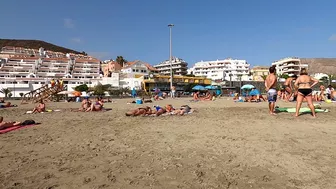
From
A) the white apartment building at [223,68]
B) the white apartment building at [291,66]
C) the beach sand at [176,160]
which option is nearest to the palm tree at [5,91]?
the beach sand at [176,160]

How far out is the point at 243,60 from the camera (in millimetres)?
105438

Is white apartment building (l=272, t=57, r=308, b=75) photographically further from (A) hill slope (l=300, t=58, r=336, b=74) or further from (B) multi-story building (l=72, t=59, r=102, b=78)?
(B) multi-story building (l=72, t=59, r=102, b=78)

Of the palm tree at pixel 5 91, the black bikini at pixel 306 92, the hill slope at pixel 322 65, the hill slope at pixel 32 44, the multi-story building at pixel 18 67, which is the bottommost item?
the palm tree at pixel 5 91

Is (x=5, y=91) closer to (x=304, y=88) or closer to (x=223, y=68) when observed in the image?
(x=304, y=88)

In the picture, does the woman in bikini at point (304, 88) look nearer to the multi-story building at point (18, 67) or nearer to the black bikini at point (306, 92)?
the black bikini at point (306, 92)

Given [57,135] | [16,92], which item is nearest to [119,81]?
[16,92]

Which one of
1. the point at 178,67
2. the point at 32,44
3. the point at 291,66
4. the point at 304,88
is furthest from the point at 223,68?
the point at 32,44

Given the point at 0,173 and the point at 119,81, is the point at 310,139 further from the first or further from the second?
the point at 119,81

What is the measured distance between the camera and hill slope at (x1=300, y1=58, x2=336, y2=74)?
15362 centimetres

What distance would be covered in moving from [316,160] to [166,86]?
57.2 m

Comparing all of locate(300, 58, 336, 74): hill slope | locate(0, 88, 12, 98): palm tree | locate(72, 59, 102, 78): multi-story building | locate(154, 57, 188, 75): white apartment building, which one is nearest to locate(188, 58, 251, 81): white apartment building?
locate(154, 57, 188, 75): white apartment building

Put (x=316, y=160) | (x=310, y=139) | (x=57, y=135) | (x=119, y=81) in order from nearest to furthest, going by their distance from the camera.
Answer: (x=316, y=160) → (x=310, y=139) → (x=57, y=135) → (x=119, y=81)

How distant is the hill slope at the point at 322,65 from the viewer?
154 metres

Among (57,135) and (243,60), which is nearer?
(57,135)
